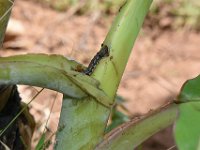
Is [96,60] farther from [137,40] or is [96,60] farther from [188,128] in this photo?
[137,40]

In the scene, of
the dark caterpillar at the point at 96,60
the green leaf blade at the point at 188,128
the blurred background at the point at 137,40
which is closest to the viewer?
the green leaf blade at the point at 188,128

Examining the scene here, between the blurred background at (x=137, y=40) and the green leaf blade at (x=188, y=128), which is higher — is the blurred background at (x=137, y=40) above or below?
below

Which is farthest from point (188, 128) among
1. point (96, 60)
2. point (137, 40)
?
point (137, 40)

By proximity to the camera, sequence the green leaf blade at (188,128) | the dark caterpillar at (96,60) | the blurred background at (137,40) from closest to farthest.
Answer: the green leaf blade at (188,128), the dark caterpillar at (96,60), the blurred background at (137,40)

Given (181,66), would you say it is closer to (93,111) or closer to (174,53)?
Result: (174,53)

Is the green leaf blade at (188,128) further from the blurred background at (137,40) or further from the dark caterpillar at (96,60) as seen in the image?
the blurred background at (137,40)

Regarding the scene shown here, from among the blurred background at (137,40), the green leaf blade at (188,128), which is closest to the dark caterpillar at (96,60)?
the green leaf blade at (188,128)

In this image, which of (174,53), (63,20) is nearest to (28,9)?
(63,20)

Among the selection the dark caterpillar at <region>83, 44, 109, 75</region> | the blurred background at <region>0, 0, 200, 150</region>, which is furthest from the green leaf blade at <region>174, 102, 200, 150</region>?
the blurred background at <region>0, 0, 200, 150</region>
